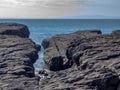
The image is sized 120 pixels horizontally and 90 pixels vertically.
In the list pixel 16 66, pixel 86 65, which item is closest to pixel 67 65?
pixel 86 65

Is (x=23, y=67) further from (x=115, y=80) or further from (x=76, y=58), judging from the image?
(x=115, y=80)

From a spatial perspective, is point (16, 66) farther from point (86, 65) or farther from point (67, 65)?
point (67, 65)

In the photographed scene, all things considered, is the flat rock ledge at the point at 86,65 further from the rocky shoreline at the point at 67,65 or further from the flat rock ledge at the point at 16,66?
the flat rock ledge at the point at 16,66

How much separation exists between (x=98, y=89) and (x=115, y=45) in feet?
40.7

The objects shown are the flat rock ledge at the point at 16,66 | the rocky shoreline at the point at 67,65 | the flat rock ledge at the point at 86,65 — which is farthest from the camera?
the flat rock ledge at the point at 16,66

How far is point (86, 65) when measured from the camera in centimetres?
3494

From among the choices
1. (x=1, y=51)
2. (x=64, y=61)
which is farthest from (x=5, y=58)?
(x=64, y=61)

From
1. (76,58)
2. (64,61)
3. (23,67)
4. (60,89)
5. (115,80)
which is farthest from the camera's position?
(64,61)

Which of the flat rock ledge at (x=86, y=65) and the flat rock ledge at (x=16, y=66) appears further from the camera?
the flat rock ledge at (x=16, y=66)

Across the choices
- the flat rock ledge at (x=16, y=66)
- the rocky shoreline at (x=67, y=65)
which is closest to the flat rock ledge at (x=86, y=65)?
the rocky shoreline at (x=67, y=65)

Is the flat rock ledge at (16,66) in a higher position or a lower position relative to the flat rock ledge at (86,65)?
lower

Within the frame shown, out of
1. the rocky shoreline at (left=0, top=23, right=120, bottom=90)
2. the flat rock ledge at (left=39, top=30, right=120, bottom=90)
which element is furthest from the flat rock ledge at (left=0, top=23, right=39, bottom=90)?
the flat rock ledge at (left=39, top=30, right=120, bottom=90)

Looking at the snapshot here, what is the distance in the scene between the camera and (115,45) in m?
40.7

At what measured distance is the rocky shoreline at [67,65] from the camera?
1163 inches
